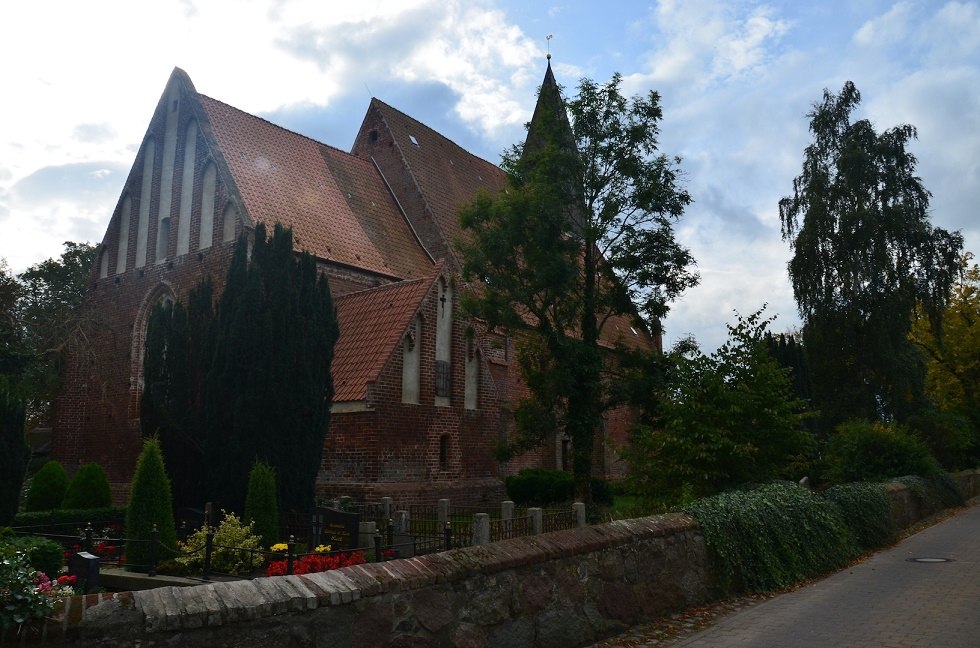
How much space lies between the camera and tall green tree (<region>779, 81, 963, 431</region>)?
25391 millimetres

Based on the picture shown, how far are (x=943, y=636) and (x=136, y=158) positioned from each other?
2368cm

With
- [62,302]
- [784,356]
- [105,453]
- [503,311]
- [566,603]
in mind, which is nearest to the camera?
[566,603]

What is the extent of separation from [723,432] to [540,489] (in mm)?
8481

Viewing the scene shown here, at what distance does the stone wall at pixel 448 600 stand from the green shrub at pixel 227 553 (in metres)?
5.66

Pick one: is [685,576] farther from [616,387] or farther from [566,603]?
[616,387]

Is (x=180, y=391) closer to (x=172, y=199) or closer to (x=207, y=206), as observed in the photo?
(x=207, y=206)

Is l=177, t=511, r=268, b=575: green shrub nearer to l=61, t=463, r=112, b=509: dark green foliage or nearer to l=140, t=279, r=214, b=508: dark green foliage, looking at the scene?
l=140, t=279, r=214, b=508: dark green foliage

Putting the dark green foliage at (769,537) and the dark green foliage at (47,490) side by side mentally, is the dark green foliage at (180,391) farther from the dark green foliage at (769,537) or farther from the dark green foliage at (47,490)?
the dark green foliage at (769,537)

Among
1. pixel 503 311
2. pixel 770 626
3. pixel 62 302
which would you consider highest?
pixel 62 302

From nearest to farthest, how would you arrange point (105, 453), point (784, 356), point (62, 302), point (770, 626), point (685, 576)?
1. point (770, 626)
2. point (685, 576)
3. point (105, 453)
4. point (62, 302)
5. point (784, 356)

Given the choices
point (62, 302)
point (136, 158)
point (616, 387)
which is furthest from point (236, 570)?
point (62, 302)

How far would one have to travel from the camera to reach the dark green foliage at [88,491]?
16.0 m

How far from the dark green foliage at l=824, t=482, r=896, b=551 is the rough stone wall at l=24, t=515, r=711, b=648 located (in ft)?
17.2

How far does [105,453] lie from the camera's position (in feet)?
72.5
